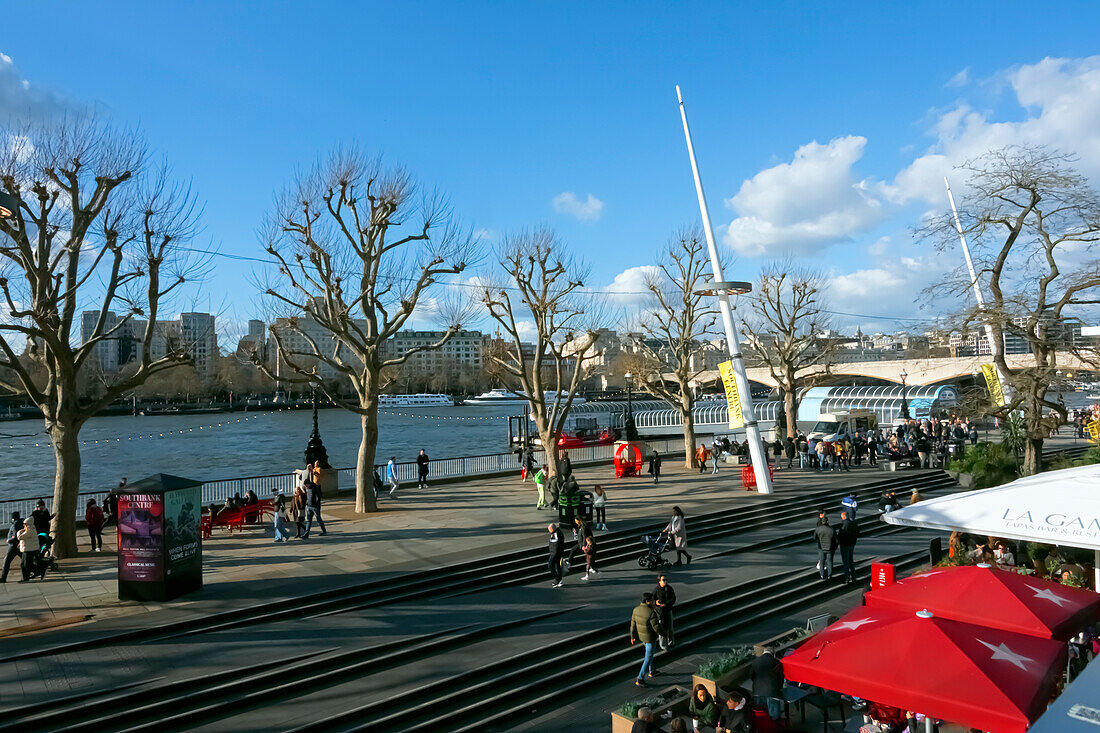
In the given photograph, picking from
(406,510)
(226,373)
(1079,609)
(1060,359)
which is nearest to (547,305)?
(406,510)

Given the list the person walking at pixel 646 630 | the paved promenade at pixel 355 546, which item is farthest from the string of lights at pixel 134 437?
the person walking at pixel 646 630

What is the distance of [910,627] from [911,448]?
23.5 m

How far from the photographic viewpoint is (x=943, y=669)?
18.3ft

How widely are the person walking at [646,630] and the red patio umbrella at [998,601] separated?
2.66 m

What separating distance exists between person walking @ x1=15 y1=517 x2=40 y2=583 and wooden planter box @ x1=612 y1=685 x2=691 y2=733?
1114 centimetres

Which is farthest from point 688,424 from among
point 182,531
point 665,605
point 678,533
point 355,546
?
point 182,531

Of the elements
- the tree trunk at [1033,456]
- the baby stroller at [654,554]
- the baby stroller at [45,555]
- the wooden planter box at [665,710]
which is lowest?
the wooden planter box at [665,710]

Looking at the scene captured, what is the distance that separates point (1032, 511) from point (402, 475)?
842 inches

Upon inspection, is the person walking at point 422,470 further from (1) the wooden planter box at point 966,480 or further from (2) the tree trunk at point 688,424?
(1) the wooden planter box at point 966,480

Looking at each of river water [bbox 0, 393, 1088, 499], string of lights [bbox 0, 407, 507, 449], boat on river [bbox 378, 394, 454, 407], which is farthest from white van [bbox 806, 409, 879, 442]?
boat on river [bbox 378, 394, 454, 407]

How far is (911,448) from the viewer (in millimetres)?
26844

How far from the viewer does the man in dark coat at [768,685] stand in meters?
7.58

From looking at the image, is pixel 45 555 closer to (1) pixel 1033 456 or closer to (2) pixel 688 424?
(2) pixel 688 424

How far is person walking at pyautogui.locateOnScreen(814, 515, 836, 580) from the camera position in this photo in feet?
43.7
